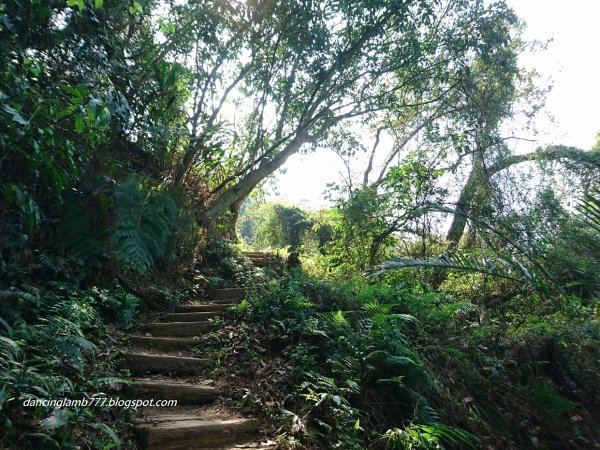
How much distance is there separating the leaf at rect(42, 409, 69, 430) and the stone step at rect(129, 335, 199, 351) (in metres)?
1.86

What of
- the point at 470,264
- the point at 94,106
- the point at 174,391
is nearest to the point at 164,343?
the point at 174,391

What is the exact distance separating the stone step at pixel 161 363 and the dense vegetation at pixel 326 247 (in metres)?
0.20

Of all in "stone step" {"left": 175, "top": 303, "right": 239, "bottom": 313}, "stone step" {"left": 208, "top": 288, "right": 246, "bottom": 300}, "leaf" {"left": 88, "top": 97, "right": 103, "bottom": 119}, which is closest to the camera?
"leaf" {"left": 88, "top": 97, "right": 103, "bottom": 119}

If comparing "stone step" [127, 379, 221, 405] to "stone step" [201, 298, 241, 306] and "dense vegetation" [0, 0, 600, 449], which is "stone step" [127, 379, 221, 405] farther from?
"stone step" [201, 298, 241, 306]

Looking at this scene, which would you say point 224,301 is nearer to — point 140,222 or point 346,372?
point 140,222

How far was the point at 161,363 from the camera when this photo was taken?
Result: 3.65 meters

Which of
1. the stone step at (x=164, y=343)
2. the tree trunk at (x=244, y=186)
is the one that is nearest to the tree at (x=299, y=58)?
the tree trunk at (x=244, y=186)

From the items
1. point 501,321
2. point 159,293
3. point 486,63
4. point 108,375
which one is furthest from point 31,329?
point 486,63

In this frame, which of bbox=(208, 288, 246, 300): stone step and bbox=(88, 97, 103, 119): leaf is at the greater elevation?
bbox=(88, 97, 103, 119): leaf

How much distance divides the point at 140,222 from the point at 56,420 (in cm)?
256

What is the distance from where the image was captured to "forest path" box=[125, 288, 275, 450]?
8.89 ft

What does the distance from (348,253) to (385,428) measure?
5.23m

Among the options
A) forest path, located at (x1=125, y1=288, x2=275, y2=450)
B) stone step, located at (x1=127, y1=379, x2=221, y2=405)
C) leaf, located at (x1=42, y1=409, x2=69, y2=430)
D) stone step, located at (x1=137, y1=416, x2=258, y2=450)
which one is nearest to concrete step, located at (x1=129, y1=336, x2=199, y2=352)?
forest path, located at (x1=125, y1=288, x2=275, y2=450)

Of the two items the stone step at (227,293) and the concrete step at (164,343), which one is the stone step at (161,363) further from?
the stone step at (227,293)
